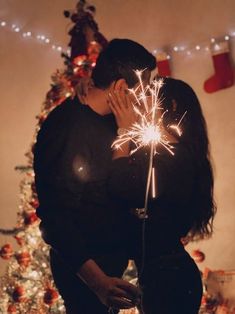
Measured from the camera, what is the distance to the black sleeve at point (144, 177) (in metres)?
1.25

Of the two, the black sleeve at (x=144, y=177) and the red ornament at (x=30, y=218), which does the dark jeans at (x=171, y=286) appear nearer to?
the black sleeve at (x=144, y=177)

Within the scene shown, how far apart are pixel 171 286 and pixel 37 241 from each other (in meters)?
1.44

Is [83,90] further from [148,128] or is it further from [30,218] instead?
[30,218]

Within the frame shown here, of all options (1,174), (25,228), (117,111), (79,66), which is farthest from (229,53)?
(117,111)

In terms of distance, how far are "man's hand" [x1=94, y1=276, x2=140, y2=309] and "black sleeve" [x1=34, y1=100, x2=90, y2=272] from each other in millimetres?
87

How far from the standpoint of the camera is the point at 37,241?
2.56 metres

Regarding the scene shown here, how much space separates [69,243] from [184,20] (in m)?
2.28

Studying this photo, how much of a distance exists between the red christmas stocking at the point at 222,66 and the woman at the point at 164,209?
1820 millimetres

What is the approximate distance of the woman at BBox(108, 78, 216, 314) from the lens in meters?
1.22

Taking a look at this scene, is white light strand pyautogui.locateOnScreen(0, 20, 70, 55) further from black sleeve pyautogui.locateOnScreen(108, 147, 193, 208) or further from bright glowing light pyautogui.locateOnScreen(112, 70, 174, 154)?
black sleeve pyautogui.locateOnScreen(108, 147, 193, 208)

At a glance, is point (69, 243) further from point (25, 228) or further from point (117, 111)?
point (25, 228)

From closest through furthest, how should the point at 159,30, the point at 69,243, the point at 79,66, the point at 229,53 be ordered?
the point at 69,243 < the point at 79,66 < the point at 229,53 < the point at 159,30

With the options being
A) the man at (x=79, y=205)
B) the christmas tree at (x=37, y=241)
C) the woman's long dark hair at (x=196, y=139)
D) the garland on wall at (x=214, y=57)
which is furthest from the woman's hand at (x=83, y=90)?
the garland on wall at (x=214, y=57)

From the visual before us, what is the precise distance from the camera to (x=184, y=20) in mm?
3256
